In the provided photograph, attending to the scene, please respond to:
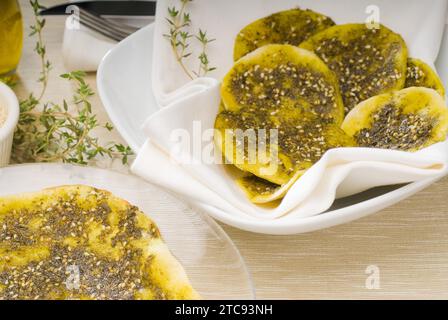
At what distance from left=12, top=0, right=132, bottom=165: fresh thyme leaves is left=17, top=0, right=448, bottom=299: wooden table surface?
34 cm

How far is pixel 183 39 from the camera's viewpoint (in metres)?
1.58

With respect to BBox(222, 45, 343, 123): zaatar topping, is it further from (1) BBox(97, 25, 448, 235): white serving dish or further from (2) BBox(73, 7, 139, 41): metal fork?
(2) BBox(73, 7, 139, 41): metal fork

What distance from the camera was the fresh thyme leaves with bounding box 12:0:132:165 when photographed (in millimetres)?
1482

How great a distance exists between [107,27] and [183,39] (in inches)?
11.9

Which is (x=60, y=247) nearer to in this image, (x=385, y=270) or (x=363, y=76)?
(x=385, y=270)

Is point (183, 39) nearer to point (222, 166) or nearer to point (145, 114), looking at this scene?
point (145, 114)

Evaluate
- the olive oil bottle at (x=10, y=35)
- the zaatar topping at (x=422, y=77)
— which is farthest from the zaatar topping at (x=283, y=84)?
the olive oil bottle at (x=10, y=35)

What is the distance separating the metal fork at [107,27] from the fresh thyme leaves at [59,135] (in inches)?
8.2

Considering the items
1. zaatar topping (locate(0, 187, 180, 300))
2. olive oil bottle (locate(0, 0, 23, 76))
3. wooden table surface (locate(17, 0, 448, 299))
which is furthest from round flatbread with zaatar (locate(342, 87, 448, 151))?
olive oil bottle (locate(0, 0, 23, 76))

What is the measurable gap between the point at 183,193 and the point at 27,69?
2.46 ft

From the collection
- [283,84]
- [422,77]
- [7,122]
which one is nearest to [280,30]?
[283,84]

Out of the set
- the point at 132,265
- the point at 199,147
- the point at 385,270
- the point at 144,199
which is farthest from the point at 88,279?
the point at 385,270

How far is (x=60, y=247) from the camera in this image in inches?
48.9

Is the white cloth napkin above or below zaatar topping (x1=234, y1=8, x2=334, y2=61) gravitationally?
below
